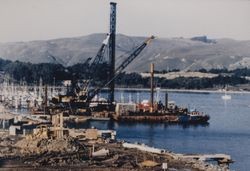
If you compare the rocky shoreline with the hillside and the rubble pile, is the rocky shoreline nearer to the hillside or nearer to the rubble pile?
the rubble pile

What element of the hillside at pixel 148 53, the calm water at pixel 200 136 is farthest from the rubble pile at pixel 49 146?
the hillside at pixel 148 53

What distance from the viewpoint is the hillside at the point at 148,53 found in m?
55.8

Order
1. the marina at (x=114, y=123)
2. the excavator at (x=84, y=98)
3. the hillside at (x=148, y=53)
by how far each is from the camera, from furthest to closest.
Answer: the hillside at (x=148, y=53) < the excavator at (x=84, y=98) < the marina at (x=114, y=123)

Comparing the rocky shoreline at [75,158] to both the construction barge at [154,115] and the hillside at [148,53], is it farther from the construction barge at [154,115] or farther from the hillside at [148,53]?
the hillside at [148,53]

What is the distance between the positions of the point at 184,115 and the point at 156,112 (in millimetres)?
722

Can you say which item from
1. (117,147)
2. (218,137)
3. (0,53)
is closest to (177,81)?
(0,53)

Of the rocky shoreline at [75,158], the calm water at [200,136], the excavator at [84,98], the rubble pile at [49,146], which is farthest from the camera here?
the excavator at [84,98]

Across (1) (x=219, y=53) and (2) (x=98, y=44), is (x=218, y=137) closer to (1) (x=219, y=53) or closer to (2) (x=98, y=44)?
(1) (x=219, y=53)

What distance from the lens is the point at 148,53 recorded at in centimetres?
6519

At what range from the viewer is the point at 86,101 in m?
16.6

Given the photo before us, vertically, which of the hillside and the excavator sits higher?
the hillside

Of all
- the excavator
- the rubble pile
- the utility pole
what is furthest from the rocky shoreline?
the utility pole

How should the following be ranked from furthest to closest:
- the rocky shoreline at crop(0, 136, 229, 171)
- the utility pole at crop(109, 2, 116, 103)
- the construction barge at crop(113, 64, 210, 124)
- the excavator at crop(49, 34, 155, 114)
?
the utility pole at crop(109, 2, 116, 103) → the excavator at crop(49, 34, 155, 114) → the construction barge at crop(113, 64, 210, 124) → the rocky shoreline at crop(0, 136, 229, 171)

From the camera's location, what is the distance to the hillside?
55750 mm
